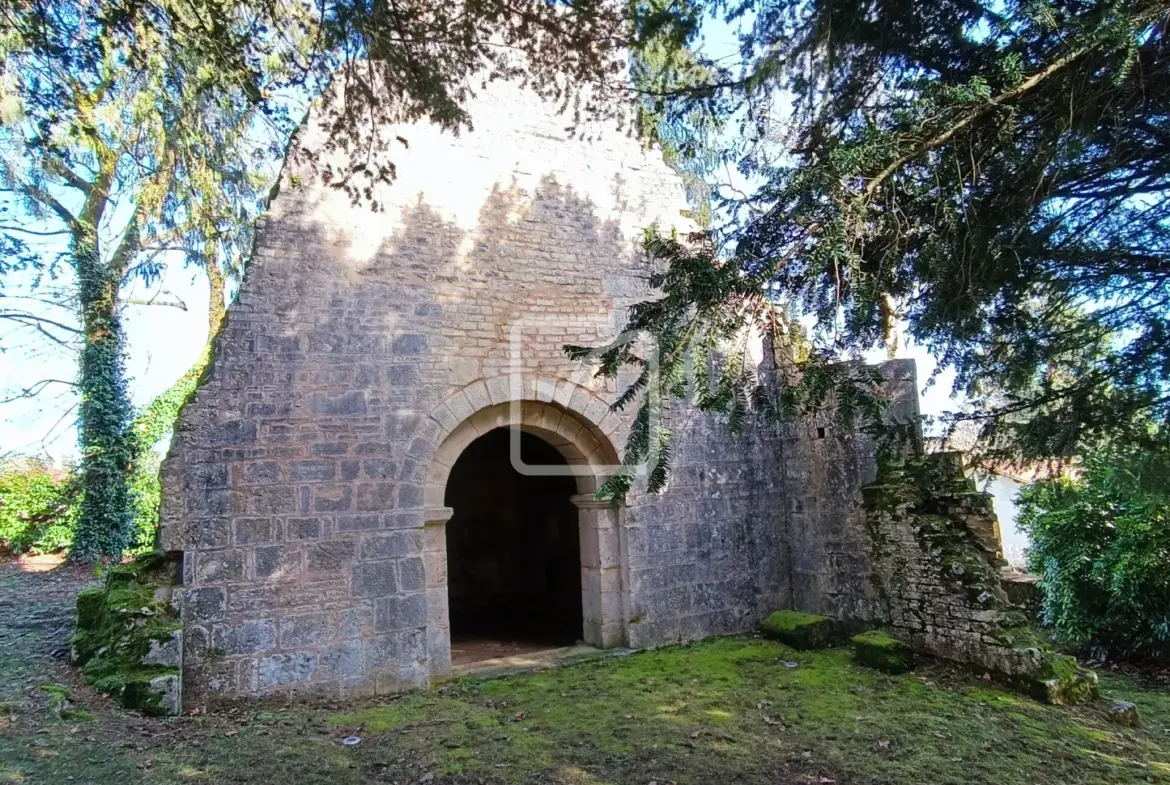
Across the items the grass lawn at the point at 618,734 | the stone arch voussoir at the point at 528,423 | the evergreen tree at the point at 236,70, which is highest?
the evergreen tree at the point at 236,70

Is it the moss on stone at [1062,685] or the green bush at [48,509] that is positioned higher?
the green bush at [48,509]

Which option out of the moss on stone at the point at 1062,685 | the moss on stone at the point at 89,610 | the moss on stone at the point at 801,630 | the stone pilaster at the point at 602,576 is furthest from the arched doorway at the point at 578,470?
the moss on stone at the point at 1062,685

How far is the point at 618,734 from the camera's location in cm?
421

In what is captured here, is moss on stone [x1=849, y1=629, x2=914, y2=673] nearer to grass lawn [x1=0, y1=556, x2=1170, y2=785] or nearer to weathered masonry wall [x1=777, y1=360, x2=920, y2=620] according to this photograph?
grass lawn [x1=0, y1=556, x2=1170, y2=785]

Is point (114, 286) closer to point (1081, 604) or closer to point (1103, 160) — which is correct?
point (1103, 160)

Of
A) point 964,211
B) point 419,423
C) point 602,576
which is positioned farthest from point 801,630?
point 964,211

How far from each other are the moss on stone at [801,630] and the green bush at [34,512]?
33.6 feet

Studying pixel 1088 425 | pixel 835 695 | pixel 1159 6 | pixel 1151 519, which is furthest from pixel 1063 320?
pixel 1151 519

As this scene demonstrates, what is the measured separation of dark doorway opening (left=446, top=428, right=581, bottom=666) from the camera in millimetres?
9219

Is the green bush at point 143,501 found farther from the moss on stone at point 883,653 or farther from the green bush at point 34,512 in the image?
the moss on stone at point 883,653

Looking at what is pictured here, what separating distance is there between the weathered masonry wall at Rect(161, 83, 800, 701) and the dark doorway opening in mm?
2602

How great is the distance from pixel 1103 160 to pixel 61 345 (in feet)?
40.9

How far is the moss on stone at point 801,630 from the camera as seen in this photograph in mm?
6207

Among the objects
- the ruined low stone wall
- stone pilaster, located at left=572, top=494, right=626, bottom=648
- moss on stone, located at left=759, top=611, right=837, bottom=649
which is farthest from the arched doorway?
the ruined low stone wall
